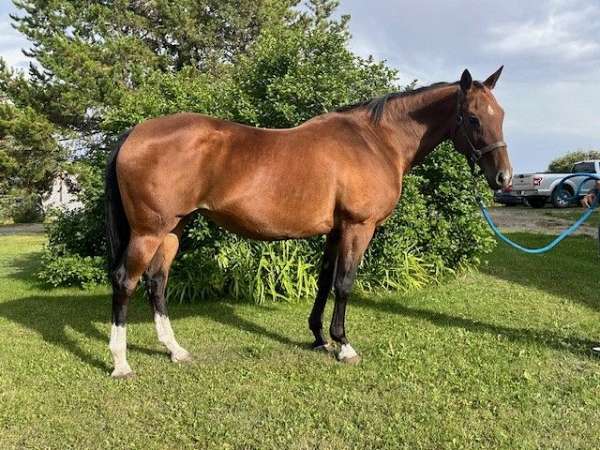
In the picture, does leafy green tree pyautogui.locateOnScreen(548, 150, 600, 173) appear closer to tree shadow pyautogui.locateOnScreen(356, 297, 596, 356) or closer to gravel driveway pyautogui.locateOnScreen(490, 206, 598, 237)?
gravel driveway pyautogui.locateOnScreen(490, 206, 598, 237)

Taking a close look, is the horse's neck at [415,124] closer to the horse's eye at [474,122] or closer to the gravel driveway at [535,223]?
the horse's eye at [474,122]

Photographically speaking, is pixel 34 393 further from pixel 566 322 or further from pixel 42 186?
pixel 42 186

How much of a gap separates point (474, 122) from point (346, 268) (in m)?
1.45

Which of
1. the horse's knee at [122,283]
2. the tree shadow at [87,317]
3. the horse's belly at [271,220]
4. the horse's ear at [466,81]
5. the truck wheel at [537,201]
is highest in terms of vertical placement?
the horse's ear at [466,81]

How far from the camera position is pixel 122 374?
12.5 ft

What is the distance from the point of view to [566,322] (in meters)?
5.12

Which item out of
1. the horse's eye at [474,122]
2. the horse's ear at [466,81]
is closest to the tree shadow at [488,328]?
the horse's eye at [474,122]

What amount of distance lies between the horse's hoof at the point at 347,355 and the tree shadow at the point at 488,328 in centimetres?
135

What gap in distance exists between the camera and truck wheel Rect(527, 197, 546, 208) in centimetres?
1992

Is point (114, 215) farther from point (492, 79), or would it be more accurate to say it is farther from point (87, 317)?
point (492, 79)

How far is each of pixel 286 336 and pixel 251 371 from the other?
997 millimetres

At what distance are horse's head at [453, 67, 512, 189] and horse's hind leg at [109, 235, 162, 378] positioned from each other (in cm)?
244

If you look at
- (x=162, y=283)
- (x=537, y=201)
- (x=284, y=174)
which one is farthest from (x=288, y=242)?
(x=537, y=201)

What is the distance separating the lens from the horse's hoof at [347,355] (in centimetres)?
406
